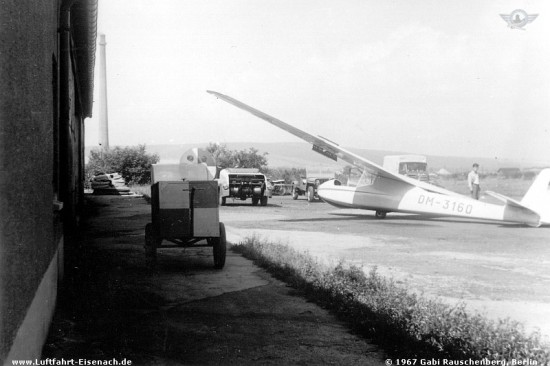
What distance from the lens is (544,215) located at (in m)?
16.4

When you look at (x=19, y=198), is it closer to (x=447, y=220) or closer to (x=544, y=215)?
(x=544, y=215)

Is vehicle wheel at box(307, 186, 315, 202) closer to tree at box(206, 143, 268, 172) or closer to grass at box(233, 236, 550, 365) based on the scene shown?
grass at box(233, 236, 550, 365)

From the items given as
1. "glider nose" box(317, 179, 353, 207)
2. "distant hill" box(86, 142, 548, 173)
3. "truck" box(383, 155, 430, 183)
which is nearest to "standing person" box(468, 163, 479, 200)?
"glider nose" box(317, 179, 353, 207)

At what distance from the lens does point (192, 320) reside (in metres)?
5.99

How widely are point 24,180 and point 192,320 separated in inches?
109

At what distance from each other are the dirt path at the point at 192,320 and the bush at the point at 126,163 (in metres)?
43.5

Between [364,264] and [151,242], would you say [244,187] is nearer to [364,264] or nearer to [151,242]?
[364,264]

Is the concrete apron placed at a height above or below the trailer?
below

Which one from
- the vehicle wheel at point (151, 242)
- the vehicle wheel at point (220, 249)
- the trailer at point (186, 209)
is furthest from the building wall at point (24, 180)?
the vehicle wheel at point (220, 249)

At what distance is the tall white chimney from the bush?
2.22m

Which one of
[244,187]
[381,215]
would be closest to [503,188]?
[244,187]

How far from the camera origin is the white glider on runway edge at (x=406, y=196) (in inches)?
650

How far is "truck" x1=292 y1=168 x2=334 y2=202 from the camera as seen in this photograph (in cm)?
3048

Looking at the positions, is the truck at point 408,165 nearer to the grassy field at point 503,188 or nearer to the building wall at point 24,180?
the grassy field at point 503,188
